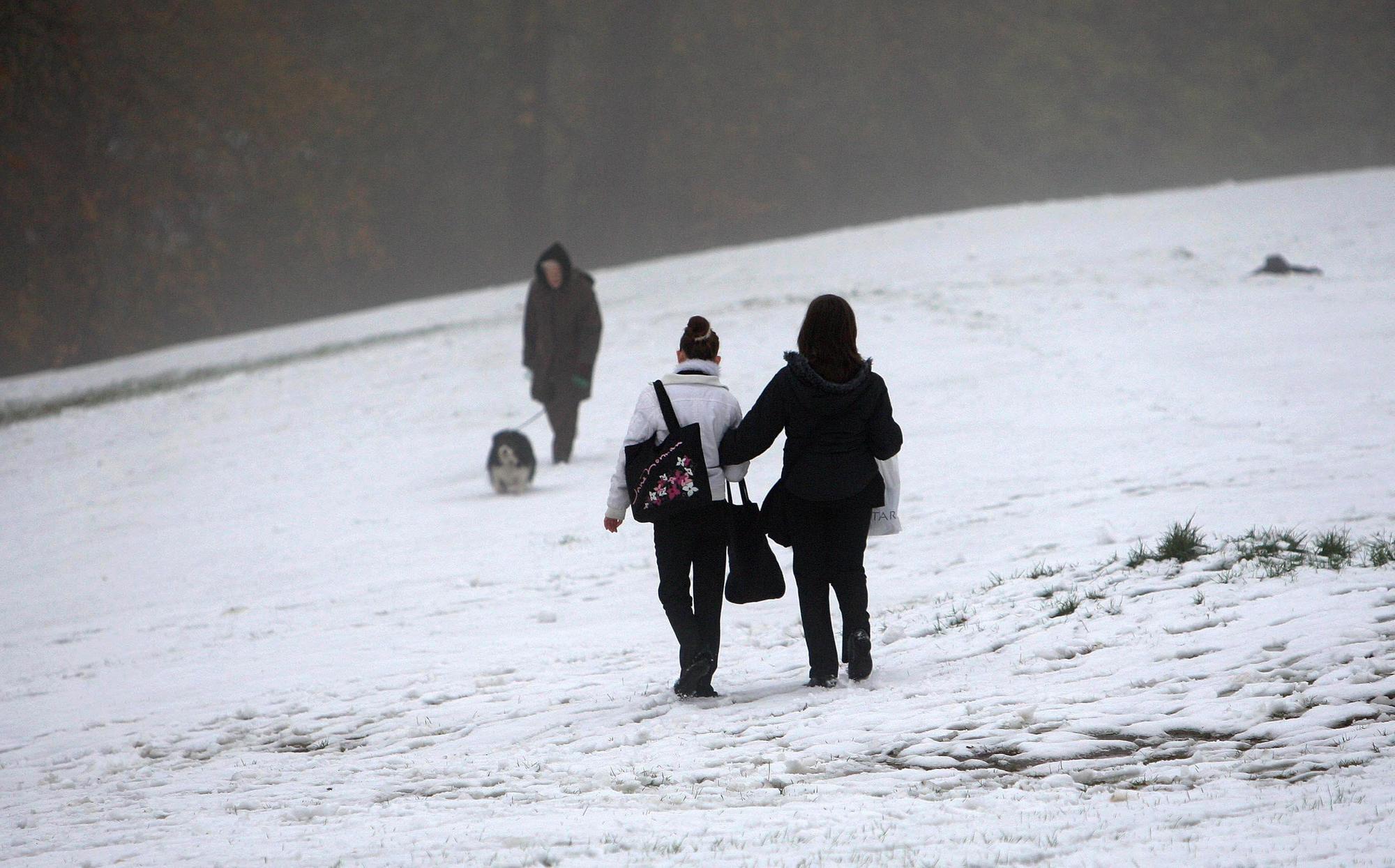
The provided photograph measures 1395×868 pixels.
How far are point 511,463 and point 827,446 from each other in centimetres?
666

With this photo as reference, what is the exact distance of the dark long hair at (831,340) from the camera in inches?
216

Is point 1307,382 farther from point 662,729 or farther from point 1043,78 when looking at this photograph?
point 1043,78

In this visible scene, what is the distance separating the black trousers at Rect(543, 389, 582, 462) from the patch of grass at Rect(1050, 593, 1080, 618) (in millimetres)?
7063

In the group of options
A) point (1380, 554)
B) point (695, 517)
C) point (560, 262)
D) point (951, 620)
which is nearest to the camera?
point (695, 517)

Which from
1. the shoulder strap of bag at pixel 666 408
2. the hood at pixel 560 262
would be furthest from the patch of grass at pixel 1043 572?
the hood at pixel 560 262

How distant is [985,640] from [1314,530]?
7.42ft

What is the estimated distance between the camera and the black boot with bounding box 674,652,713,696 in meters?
5.80

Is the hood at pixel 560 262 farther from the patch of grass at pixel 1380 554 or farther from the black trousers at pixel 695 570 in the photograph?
the patch of grass at pixel 1380 554

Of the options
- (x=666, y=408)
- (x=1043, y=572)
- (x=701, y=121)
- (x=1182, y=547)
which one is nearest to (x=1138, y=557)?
(x=1182, y=547)

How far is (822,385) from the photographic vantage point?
18.0ft

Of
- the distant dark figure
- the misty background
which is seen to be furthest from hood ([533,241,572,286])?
the misty background

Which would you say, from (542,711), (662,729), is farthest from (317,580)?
(662,729)

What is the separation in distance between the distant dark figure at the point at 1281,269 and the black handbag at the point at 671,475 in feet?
55.8

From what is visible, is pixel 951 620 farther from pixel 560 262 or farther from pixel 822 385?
pixel 560 262
